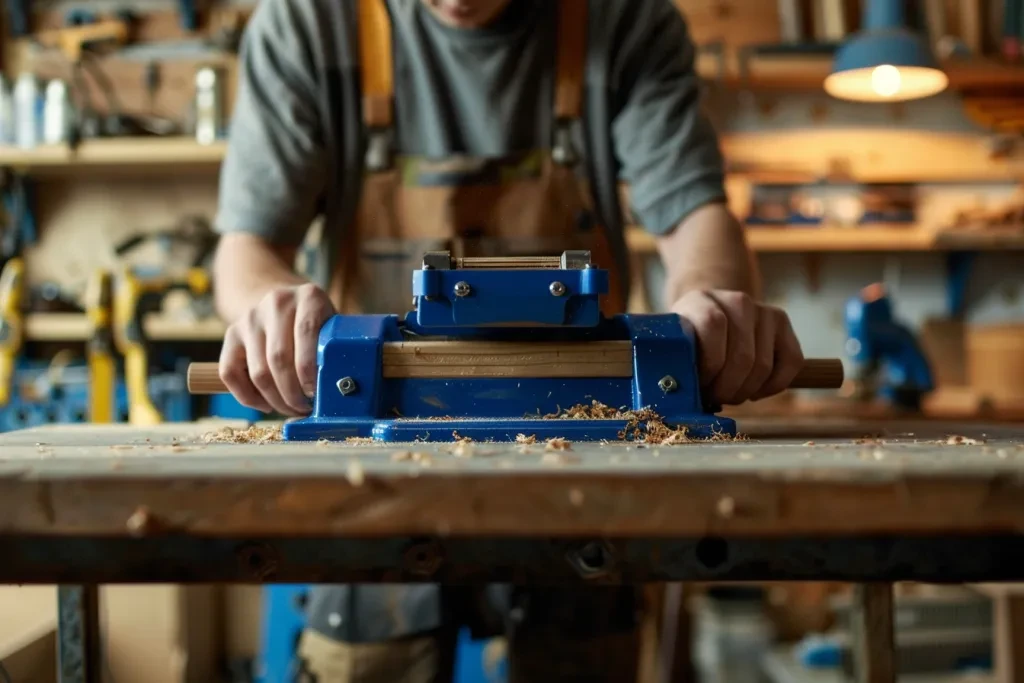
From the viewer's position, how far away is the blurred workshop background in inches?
94.6

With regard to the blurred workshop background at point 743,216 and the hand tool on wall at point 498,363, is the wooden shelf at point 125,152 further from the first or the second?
the hand tool on wall at point 498,363

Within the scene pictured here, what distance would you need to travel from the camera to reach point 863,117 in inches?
118

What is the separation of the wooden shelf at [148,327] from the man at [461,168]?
4.50ft

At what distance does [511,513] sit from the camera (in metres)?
0.51

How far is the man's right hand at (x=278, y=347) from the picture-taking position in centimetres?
86

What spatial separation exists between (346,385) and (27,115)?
2.48m

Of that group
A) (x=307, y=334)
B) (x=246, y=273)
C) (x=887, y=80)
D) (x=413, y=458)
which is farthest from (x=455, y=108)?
(x=887, y=80)

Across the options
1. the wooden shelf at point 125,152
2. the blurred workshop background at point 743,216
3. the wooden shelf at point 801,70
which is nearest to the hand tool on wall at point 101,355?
the blurred workshop background at point 743,216

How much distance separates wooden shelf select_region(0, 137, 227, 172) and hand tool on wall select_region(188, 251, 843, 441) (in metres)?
2.02

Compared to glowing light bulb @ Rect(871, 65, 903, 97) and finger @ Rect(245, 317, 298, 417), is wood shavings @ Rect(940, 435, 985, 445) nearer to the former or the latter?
finger @ Rect(245, 317, 298, 417)

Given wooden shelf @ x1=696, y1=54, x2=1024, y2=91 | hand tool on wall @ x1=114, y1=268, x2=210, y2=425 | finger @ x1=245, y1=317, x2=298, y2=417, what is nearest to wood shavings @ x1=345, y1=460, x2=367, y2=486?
finger @ x1=245, y1=317, x2=298, y2=417

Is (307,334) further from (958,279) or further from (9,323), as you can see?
(958,279)

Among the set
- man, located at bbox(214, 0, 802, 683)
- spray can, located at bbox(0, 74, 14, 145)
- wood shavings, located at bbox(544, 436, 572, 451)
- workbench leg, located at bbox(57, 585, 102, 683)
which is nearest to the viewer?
wood shavings, located at bbox(544, 436, 572, 451)

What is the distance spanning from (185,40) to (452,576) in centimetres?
285
